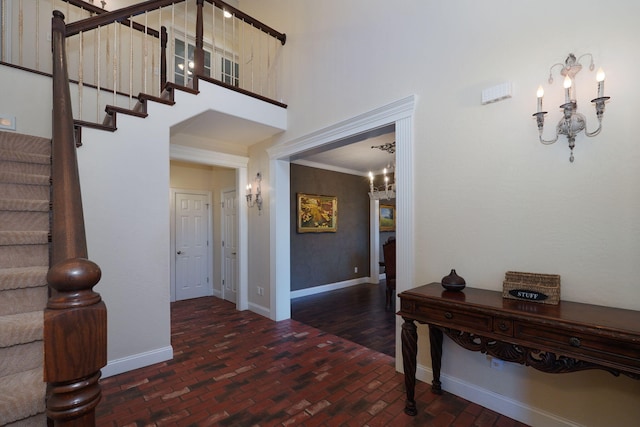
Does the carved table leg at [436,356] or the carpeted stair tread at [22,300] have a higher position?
the carpeted stair tread at [22,300]

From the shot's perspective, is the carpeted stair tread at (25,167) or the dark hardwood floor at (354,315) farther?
the dark hardwood floor at (354,315)

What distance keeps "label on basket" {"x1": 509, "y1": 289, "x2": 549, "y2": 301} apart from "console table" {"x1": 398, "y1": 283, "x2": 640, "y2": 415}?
0.04 m

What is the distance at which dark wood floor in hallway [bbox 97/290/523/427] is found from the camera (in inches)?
82.4

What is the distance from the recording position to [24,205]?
1.88m

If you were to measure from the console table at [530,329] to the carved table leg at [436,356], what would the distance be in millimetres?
335

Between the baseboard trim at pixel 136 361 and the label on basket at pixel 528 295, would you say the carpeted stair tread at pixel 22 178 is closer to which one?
the baseboard trim at pixel 136 361

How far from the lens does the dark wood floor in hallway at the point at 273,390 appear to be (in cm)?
209

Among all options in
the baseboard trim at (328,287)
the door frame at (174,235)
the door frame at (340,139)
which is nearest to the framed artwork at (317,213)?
the baseboard trim at (328,287)

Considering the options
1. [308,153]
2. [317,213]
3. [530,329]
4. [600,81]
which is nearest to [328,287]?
→ [317,213]

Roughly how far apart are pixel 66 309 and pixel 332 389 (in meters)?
2.33

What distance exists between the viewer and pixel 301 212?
18.4 ft

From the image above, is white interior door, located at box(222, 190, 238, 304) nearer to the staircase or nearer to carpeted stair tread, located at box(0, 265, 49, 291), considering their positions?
the staircase

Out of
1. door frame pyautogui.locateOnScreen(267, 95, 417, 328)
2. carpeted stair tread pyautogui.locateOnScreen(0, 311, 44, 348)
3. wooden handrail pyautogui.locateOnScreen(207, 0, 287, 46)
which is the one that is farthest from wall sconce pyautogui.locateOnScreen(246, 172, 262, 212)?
carpeted stair tread pyautogui.locateOnScreen(0, 311, 44, 348)

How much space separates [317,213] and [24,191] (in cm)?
430
